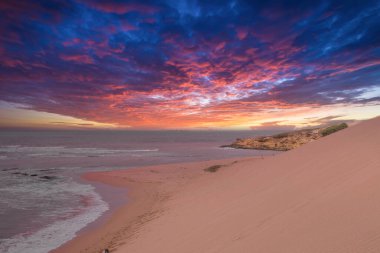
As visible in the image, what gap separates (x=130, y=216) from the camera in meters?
10.8

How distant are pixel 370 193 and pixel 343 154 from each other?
2.08 m

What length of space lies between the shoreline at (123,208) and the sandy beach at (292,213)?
0.07 meters

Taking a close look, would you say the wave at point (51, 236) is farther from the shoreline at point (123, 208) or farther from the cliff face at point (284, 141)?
the cliff face at point (284, 141)

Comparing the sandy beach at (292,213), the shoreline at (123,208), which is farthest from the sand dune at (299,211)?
the shoreline at (123,208)

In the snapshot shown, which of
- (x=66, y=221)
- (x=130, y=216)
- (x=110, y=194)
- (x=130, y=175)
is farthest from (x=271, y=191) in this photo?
(x=130, y=175)

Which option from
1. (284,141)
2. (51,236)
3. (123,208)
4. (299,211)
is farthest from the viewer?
(284,141)

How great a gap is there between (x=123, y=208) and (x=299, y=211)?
32.5 ft

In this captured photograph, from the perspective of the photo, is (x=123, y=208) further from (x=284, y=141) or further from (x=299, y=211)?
(x=284, y=141)

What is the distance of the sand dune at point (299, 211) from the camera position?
10.7 ft

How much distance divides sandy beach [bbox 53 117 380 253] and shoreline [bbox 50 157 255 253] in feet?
0.23

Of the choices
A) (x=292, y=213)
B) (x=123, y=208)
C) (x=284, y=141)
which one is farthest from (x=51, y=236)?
(x=284, y=141)

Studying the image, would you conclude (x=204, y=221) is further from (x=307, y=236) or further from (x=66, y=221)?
(x=66, y=221)

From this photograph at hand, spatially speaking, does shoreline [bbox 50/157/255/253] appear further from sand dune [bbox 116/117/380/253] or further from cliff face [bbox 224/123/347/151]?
cliff face [bbox 224/123/347/151]

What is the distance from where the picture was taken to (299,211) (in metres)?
4.13
